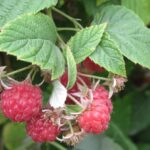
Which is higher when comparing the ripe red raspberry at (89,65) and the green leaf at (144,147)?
the ripe red raspberry at (89,65)

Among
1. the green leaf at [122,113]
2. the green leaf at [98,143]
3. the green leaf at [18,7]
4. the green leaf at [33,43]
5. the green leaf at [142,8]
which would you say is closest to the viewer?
the green leaf at [33,43]

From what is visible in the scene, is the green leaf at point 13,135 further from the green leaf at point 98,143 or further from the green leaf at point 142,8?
the green leaf at point 142,8

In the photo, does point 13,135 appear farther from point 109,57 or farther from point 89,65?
point 109,57

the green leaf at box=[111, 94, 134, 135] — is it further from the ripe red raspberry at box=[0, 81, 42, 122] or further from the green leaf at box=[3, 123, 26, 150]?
the ripe red raspberry at box=[0, 81, 42, 122]

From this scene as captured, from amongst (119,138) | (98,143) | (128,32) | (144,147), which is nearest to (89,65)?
(128,32)

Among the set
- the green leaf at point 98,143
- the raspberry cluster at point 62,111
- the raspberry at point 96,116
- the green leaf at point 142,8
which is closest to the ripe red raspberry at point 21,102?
the raspberry cluster at point 62,111

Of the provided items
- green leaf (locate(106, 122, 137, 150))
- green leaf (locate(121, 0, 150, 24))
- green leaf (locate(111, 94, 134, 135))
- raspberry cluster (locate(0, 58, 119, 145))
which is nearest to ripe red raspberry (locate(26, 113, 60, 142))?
raspberry cluster (locate(0, 58, 119, 145))
